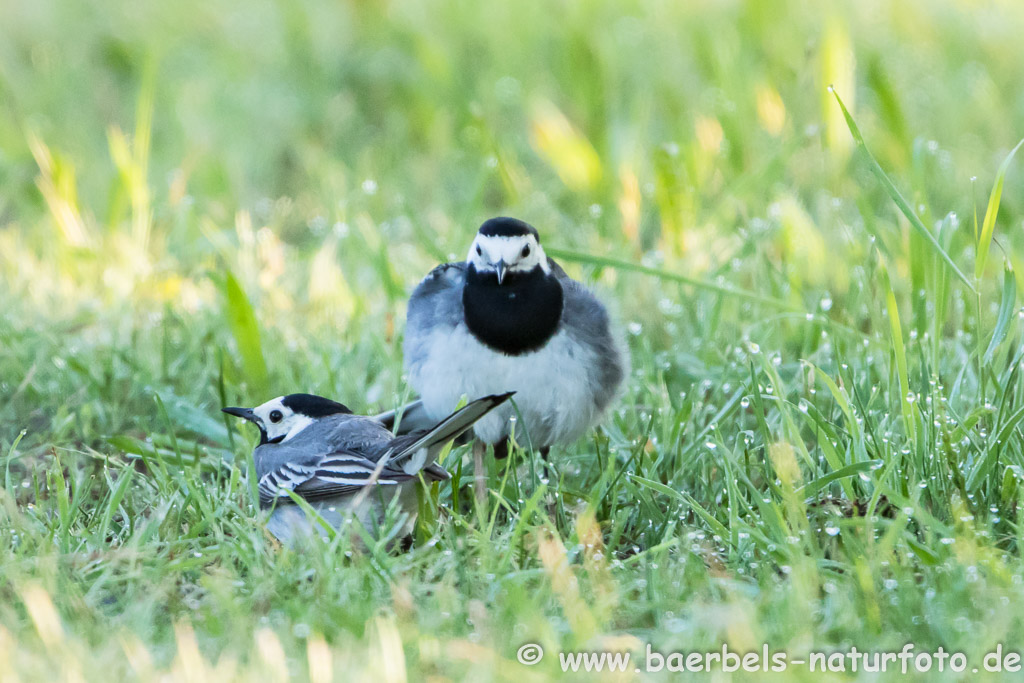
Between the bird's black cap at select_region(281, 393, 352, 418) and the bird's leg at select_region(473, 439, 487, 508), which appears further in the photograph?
the bird's black cap at select_region(281, 393, 352, 418)

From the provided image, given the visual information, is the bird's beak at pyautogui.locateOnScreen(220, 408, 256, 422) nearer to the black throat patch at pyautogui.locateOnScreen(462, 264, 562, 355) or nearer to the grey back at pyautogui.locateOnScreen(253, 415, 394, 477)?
the grey back at pyautogui.locateOnScreen(253, 415, 394, 477)

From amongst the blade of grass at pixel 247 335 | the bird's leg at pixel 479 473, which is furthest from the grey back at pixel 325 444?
the blade of grass at pixel 247 335

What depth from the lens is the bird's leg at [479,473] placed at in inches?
135

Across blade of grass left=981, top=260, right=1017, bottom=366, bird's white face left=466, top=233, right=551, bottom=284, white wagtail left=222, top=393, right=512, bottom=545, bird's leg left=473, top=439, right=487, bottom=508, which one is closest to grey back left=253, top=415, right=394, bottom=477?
white wagtail left=222, top=393, right=512, bottom=545

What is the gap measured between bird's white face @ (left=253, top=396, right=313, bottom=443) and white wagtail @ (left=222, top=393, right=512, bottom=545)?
96mm

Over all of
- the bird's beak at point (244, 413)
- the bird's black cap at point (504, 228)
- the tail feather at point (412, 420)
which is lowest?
the tail feather at point (412, 420)

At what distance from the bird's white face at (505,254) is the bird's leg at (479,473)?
0.52 metres

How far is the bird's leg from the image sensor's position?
135 inches

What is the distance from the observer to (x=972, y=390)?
3.91m

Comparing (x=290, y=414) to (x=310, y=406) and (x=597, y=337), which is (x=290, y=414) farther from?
(x=597, y=337)

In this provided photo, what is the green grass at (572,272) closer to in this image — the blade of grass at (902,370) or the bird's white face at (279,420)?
the blade of grass at (902,370)

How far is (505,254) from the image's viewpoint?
372 centimetres

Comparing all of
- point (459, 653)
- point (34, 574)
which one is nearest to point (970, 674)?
point (459, 653)

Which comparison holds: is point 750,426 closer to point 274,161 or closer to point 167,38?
point 274,161
